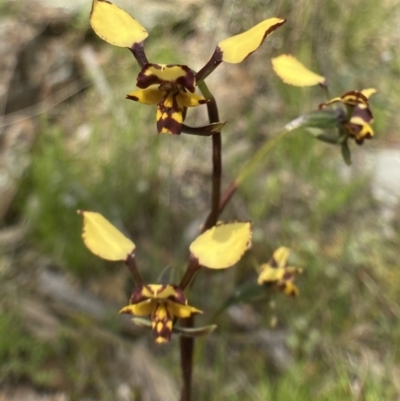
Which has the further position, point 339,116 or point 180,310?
point 339,116

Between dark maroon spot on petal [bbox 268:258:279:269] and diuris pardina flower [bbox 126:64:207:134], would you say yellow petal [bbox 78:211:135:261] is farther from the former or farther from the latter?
dark maroon spot on petal [bbox 268:258:279:269]

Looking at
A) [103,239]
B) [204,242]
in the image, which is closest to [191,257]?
[204,242]

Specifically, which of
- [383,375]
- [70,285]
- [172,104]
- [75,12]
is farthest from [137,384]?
[75,12]

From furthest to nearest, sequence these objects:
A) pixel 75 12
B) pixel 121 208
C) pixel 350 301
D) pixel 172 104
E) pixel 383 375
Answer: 1. pixel 75 12
2. pixel 121 208
3. pixel 350 301
4. pixel 383 375
5. pixel 172 104

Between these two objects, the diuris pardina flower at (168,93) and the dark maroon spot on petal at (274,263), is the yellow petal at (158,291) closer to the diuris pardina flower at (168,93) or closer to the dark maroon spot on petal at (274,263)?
the diuris pardina flower at (168,93)

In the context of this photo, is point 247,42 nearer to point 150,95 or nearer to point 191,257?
point 150,95

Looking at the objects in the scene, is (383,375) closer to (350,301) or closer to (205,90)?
(350,301)
